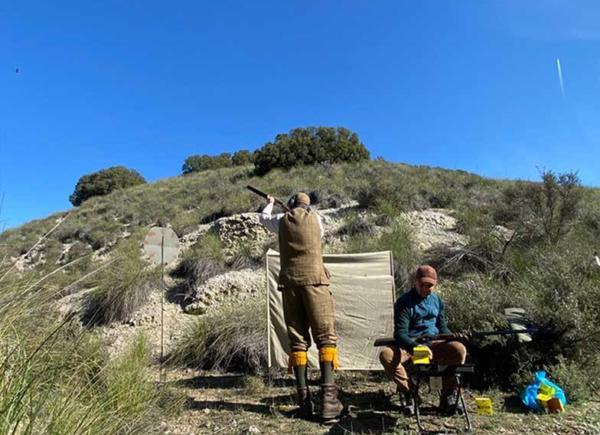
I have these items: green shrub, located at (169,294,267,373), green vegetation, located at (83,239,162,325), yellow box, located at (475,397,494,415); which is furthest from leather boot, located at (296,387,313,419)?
green vegetation, located at (83,239,162,325)

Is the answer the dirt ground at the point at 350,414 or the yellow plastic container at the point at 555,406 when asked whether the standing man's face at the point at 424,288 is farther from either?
the yellow plastic container at the point at 555,406

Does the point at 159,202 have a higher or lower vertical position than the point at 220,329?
higher

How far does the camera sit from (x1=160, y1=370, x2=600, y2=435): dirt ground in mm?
3799

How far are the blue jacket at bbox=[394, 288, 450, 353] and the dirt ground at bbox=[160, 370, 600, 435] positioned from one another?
26.2 inches

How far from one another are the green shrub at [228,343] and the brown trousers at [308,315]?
1.82 meters

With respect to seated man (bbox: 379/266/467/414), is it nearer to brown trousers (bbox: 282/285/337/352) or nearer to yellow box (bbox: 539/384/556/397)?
brown trousers (bbox: 282/285/337/352)

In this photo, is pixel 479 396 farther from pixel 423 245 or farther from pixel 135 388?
pixel 423 245

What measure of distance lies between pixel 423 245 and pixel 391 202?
226 cm

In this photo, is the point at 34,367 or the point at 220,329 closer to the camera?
the point at 34,367

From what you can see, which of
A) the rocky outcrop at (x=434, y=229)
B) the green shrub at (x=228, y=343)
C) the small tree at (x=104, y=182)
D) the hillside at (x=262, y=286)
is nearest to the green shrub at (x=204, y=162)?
the small tree at (x=104, y=182)

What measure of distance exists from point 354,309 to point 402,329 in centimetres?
158

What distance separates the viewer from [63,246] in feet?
50.7

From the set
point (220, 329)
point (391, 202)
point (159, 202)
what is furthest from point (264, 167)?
point (220, 329)

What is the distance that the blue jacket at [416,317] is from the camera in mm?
4094
